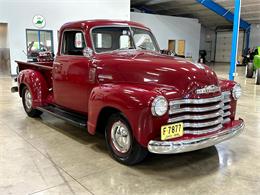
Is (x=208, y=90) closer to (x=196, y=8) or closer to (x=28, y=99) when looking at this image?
(x=28, y=99)

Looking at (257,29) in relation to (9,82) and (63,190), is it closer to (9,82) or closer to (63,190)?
(9,82)

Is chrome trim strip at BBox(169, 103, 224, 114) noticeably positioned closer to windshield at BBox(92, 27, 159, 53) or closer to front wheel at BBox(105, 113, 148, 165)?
front wheel at BBox(105, 113, 148, 165)

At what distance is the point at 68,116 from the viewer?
385 centimetres

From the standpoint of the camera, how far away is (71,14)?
12.2m

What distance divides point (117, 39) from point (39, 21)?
883 cm

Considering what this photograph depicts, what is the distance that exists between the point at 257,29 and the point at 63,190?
24.0 meters

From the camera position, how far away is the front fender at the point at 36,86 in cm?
464

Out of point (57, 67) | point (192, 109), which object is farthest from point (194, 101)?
point (57, 67)

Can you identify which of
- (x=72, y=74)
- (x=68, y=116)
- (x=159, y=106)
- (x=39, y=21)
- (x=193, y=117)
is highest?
(x=39, y=21)

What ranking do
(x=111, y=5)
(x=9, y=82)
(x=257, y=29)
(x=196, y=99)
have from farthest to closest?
1. (x=257, y=29)
2. (x=111, y=5)
3. (x=9, y=82)
4. (x=196, y=99)

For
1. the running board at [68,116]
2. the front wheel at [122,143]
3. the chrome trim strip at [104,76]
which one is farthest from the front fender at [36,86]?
the front wheel at [122,143]

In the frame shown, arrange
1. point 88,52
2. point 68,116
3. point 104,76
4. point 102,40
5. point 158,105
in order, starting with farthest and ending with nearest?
point 68,116 < point 102,40 < point 88,52 < point 104,76 < point 158,105

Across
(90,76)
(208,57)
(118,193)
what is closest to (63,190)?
(118,193)

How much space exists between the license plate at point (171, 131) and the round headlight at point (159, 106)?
5.7 inches
